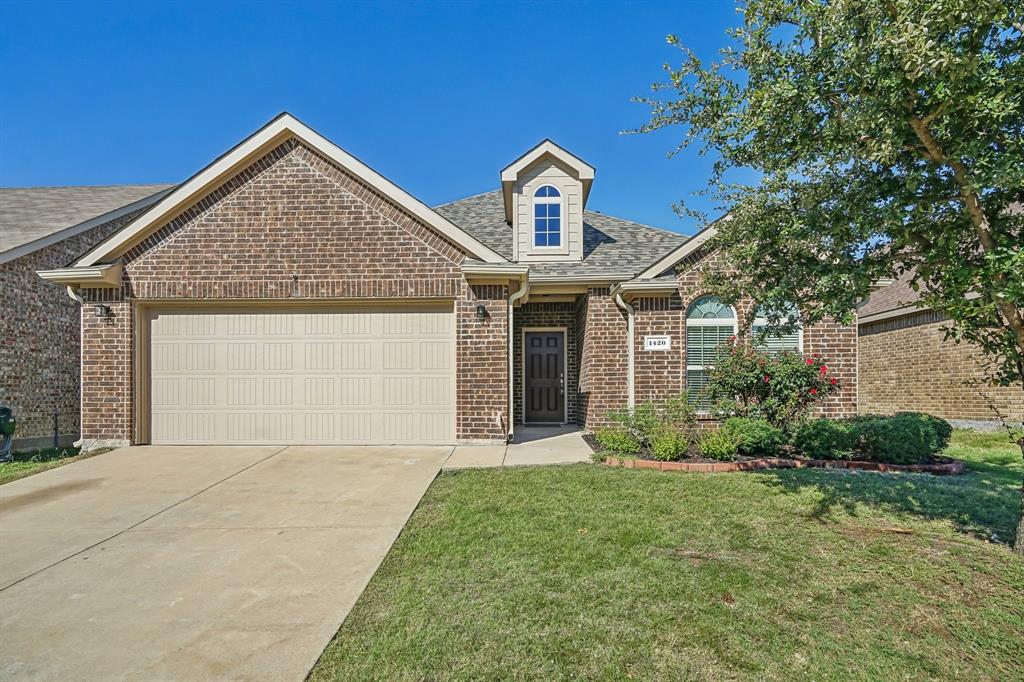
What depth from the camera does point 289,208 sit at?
940 cm

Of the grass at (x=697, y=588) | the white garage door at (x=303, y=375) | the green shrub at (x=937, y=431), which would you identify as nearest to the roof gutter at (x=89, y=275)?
the white garage door at (x=303, y=375)

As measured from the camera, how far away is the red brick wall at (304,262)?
926 centimetres

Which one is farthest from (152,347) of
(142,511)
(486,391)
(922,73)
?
(922,73)

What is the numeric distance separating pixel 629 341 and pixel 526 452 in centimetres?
323

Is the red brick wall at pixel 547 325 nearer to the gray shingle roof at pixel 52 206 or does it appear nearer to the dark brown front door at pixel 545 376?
the dark brown front door at pixel 545 376

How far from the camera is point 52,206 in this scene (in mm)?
13109

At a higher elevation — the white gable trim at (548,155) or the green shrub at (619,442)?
the white gable trim at (548,155)

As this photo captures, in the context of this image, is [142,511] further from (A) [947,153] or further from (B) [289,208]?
(A) [947,153]

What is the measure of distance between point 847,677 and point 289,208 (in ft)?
31.6

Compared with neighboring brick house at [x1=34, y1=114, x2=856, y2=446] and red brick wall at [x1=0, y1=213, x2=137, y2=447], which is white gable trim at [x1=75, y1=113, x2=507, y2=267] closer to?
neighboring brick house at [x1=34, y1=114, x2=856, y2=446]

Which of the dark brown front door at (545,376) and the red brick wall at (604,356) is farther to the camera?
the dark brown front door at (545,376)

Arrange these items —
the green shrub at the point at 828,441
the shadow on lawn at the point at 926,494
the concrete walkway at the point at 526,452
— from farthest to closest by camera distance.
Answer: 1. the concrete walkway at the point at 526,452
2. the green shrub at the point at 828,441
3. the shadow on lawn at the point at 926,494

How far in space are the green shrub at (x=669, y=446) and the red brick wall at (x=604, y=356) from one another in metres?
2.61

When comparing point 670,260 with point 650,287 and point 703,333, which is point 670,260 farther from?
point 703,333
